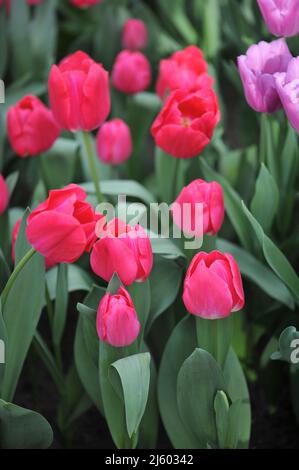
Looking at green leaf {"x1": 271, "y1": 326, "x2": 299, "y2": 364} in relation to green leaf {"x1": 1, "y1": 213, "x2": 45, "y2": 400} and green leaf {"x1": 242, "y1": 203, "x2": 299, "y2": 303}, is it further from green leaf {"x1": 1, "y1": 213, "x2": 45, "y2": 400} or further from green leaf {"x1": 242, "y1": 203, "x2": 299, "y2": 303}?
green leaf {"x1": 1, "y1": 213, "x2": 45, "y2": 400}

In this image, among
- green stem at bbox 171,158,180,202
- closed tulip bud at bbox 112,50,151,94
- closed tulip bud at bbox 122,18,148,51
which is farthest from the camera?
closed tulip bud at bbox 122,18,148,51

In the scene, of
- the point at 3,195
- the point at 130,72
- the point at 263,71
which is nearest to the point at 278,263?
the point at 263,71

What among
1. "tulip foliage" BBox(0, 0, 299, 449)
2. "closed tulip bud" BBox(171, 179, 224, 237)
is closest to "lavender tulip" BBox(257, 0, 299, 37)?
"tulip foliage" BBox(0, 0, 299, 449)

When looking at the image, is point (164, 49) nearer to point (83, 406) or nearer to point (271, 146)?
point (271, 146)

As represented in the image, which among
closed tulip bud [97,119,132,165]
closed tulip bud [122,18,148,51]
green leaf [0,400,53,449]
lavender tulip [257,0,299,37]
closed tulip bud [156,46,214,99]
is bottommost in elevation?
green leaf [0,400,53,449]

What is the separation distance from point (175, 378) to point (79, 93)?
35cm

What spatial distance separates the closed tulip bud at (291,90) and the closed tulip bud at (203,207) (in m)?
0.11

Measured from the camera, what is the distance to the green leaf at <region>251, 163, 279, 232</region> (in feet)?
3.46

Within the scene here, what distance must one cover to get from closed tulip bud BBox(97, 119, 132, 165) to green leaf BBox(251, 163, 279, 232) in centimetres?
21

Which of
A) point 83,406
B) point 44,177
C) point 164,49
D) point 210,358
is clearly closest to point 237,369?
point 210,358

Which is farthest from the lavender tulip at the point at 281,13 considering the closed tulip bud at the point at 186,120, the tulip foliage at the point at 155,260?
the closed tulip bud at the point at 186,120

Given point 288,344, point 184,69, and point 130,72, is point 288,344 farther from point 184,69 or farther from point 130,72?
point 130,72

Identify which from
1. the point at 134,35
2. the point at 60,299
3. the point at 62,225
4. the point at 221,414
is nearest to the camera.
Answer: the point at 62,225

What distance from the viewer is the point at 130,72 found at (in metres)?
1.35
